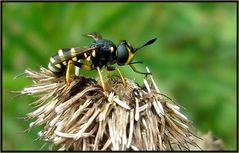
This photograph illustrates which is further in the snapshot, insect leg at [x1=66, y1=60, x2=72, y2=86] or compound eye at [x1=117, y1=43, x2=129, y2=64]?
compound eye at [x1=117, y1=43, x2=129, y2=64]

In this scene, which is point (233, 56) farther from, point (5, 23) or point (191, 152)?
point (191, 152)

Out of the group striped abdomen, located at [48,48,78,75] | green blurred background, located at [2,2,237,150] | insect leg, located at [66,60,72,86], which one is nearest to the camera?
insect leg, located at [66,60,72,86]

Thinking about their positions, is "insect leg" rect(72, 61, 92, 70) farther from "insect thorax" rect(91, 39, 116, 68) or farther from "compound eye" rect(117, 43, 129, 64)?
"compound eye" rect(117, 43, 129, 64)

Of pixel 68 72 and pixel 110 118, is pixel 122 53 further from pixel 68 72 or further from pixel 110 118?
pixel 110 118

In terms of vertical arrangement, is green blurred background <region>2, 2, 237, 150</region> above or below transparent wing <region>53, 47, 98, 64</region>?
above

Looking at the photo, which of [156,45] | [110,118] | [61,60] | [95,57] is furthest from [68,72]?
[156,45]

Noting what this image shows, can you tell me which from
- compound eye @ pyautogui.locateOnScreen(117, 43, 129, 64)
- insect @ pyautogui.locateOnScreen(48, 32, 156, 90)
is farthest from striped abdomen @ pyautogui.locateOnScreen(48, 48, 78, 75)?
compound eye @ pyautogui.locateOnScreen(117, 43, 129, 64)

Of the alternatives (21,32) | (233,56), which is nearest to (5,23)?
(21,32)
